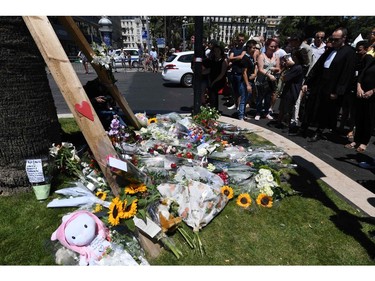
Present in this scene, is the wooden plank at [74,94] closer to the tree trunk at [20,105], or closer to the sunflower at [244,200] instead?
the tree trunk at [20,105]

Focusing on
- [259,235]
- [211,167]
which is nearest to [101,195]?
[211,167]

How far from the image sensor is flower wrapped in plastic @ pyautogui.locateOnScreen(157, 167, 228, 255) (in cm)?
253

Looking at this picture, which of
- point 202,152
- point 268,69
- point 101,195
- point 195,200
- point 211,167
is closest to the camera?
point 195,200

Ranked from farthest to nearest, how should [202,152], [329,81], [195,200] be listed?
[329,81] → [202,152] → [195,200]

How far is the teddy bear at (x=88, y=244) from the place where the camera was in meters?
2.08

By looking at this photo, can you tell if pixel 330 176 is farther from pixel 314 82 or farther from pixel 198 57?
pixel 198 57

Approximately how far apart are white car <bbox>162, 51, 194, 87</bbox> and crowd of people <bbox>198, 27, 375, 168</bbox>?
520 centimetres

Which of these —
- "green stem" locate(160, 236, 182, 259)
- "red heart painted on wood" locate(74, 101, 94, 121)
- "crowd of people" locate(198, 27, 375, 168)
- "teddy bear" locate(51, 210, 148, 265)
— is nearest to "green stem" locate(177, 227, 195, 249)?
"green stem" locate(160, 236, 182, 259)

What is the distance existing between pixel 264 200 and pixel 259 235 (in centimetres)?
54

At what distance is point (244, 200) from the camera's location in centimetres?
289

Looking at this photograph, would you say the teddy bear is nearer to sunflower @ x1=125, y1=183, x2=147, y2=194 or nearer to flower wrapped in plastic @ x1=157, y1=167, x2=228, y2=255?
sunflower @ x1=125, y1=183, x2=147, y2=194

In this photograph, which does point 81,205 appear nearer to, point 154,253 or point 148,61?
point 154,253

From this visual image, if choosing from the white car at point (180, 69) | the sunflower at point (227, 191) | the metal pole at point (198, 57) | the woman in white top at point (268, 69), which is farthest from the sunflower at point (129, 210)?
the white car at point (180, 69)

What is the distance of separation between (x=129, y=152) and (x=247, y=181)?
1.75m
